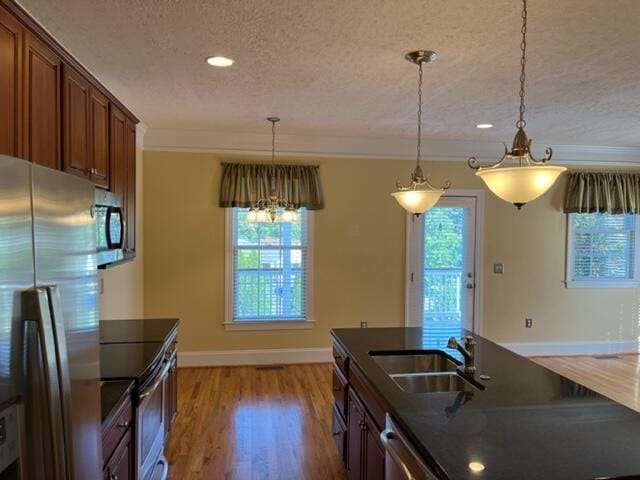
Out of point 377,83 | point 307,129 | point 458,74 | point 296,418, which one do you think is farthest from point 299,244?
point 458,74

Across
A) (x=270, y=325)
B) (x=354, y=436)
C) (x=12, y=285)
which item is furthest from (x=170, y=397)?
(x=12, y=285)

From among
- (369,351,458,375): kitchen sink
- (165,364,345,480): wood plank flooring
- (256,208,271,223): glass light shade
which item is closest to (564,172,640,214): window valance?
(165,364,345,480): wood plank flooring

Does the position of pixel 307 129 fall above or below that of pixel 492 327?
above

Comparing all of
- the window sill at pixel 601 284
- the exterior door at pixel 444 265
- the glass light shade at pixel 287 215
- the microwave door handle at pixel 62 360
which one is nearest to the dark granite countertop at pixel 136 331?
the glass light shade at pixel 287 215

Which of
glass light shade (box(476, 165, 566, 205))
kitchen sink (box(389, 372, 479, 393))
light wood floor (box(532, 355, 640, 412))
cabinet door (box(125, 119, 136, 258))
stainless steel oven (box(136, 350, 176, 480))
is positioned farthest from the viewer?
light wood floor (box(532, 355, 640, 412))

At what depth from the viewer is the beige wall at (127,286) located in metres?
3.76

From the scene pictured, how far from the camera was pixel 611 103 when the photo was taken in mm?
3664

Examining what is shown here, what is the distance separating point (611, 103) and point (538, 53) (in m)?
1.57

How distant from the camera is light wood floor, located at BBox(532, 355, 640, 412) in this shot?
4325mm

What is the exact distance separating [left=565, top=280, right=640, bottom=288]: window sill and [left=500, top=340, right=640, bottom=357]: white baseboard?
726 millimetres

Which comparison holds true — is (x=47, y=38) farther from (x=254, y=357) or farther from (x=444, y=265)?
(x=444, y=265)

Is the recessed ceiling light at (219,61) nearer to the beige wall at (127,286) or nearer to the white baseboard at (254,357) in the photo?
the beige wall at (127,286)

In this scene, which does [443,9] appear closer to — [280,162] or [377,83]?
[377,83]

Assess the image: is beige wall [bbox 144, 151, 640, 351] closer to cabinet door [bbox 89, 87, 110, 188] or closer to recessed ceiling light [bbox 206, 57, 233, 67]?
cabinet door [bbox 89, 87, 110, 188]
